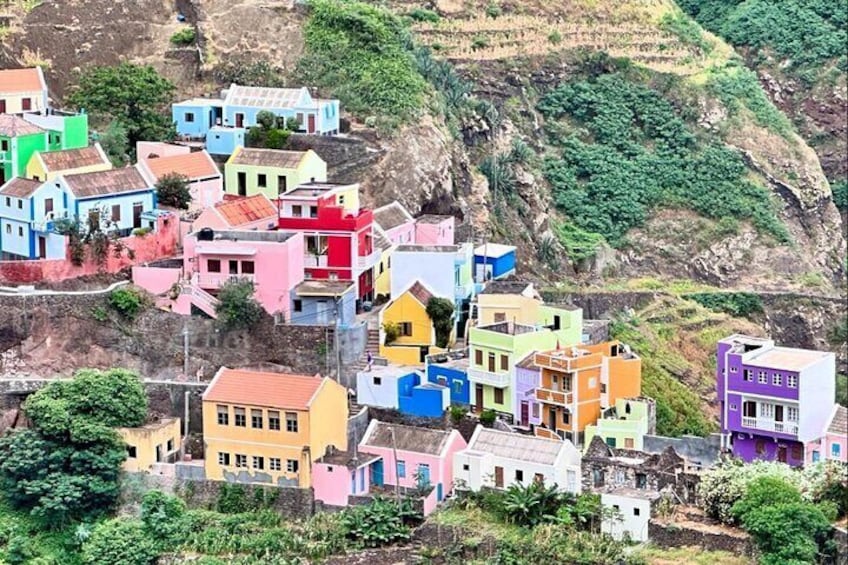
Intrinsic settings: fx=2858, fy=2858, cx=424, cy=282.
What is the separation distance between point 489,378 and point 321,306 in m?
4.51

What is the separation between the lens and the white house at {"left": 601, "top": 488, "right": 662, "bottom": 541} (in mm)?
56312

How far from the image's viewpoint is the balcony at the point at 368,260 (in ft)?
212

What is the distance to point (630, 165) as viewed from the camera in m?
80.6

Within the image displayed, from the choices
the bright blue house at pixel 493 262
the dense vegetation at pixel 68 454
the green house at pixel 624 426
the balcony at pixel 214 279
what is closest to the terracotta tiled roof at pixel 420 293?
the bright blue house at pixel 493 262

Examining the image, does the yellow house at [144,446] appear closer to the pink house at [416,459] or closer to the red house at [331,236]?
the pink house at [416,459]

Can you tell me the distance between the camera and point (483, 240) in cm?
7119

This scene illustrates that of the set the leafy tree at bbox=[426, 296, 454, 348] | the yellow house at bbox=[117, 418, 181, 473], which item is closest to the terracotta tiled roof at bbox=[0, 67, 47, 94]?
the leafy tree at bbox=[426, 296, 454, 348]

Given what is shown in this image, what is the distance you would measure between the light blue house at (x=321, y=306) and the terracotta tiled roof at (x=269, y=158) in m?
5.64

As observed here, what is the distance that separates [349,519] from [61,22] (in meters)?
22.6

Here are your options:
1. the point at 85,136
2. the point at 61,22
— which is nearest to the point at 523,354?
the point at 85,136

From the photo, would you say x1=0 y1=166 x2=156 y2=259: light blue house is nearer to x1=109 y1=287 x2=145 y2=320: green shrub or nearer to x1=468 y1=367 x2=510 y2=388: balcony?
x1=109 y1=287 x2=145 y2=320: green shrub

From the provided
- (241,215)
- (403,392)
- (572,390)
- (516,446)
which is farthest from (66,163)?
(516,446)

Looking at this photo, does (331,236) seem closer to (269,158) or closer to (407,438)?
(269,158)

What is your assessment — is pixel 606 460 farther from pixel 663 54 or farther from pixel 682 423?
pixel 663 54
